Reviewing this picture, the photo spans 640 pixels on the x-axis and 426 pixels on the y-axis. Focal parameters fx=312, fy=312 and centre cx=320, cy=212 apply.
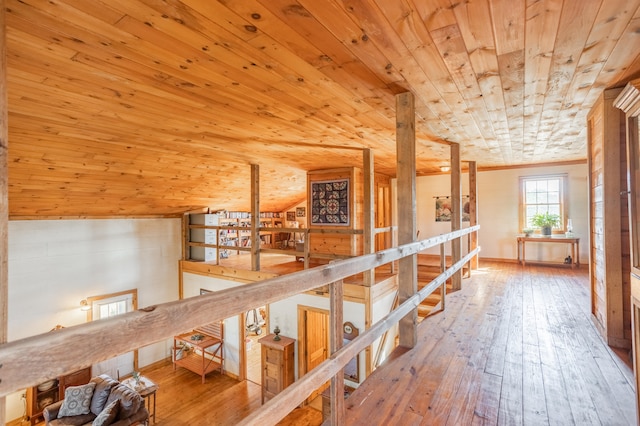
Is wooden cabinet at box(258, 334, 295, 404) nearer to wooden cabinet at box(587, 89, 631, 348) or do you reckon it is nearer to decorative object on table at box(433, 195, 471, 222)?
wooden cabinet at box(587, 89, 631, 348)

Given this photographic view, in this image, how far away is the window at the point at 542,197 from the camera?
6879 mm

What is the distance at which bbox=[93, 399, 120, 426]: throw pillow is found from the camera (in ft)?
13.7

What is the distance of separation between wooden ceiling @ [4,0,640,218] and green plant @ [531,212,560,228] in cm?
259

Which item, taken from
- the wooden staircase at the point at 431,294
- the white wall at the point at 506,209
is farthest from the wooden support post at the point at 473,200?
the white wall at the point at 506,209

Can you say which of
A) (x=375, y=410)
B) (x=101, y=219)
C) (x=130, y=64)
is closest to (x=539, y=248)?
(x=375, y=410)

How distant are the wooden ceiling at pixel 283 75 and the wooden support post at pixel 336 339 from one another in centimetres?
138

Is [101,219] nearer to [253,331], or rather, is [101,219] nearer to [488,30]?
[253,331]

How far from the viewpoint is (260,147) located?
453 cm

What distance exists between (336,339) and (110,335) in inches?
37.8

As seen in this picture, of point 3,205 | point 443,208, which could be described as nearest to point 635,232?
point 3,205

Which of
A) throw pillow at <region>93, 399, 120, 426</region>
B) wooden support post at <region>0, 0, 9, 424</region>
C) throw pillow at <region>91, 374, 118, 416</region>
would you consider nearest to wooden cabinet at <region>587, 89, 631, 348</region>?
wooden support post at <region>0, 0, 9, 424</region>

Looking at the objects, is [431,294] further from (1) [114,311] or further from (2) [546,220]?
(1) [114,311]

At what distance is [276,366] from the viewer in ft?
17.7

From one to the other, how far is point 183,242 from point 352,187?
4388 millimetres
